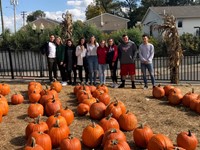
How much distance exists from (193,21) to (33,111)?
43.5 m

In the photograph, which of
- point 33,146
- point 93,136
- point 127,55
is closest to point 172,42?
point 127,55

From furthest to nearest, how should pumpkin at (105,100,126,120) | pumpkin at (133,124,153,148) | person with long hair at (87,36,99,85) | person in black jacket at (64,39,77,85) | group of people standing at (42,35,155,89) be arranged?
person in black jacket at (64,39,77,85), person with long hair at (87,36,99,85), group of people standing at (42,35,155,89), pumpkin at (105,100,126,120), pumpkin at (133,124,153,148)

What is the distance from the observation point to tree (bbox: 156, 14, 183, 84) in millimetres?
10383

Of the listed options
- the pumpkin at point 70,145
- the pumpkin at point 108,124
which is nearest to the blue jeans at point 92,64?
the pumpkin at point 108,124

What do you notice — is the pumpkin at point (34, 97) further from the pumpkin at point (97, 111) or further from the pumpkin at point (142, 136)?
the pumpkin at point (142, 136)

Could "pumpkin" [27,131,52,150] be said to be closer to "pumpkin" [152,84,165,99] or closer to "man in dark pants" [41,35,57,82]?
"pumpkin" [152,84,165,99]

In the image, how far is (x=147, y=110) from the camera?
6879mm

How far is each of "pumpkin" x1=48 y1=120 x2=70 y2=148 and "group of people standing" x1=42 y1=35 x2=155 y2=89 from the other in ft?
16.0

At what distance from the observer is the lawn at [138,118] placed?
531 cm

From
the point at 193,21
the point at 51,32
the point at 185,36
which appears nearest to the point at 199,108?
the point at 51,32

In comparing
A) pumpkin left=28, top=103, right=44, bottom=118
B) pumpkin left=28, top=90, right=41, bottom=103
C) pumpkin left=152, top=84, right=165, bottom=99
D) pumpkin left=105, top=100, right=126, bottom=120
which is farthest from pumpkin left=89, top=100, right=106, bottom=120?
pumpkin left=152, top=84, right=165, bottom=99

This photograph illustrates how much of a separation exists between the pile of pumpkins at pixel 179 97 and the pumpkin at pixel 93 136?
9.31 ft

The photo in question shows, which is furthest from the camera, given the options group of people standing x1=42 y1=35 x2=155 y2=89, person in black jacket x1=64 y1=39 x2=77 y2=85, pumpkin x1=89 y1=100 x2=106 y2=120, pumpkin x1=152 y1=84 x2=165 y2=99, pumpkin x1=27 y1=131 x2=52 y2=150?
person in black jacket x1=64 y1=39 x2=77 y2=85

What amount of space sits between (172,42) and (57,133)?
22.9ft
